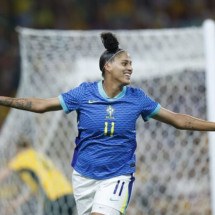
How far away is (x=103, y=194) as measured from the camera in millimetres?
5164

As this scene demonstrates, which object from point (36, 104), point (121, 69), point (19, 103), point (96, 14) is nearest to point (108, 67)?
point (121, 69)

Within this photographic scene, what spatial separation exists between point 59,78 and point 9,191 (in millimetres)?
1395

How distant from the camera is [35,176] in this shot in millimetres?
7582

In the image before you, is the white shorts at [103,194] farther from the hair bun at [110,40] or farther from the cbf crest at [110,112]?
the hair bun at [110,40]

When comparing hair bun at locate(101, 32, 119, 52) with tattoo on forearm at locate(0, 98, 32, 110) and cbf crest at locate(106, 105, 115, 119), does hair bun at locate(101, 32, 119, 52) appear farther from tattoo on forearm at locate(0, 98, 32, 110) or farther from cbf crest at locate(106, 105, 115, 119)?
tattoo on forearm at locate(0, 98, 32, 110)

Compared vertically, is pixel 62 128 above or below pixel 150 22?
below

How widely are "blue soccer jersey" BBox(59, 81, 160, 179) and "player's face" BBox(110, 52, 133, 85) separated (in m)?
0.11

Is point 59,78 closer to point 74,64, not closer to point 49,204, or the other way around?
point 74,64

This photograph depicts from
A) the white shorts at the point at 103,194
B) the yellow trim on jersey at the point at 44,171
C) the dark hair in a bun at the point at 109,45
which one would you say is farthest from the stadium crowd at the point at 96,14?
the white shorts at the point at 103,194

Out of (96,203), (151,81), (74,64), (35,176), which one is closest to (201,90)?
(151,81)

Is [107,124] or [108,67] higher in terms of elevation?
[108,67]

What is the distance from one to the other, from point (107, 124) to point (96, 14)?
9.56 m

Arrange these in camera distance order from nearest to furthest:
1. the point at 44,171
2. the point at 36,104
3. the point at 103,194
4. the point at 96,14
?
the point at 103,194 < the point at 36,104 < the point at 44,171 < the point at 96,14

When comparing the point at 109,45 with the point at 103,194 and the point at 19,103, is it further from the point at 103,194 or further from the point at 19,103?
the point at 103,194
